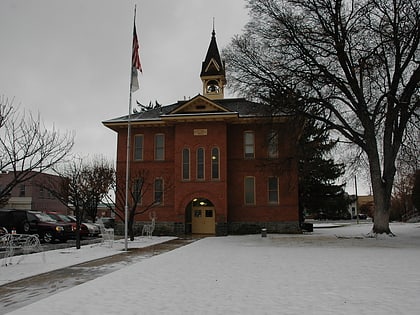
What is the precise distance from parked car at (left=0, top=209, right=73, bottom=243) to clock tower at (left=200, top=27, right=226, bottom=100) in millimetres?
17057

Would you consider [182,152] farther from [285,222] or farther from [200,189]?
[285,222]

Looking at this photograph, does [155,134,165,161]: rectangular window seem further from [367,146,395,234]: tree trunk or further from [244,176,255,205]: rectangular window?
[367,146,395,234]: tree trunk

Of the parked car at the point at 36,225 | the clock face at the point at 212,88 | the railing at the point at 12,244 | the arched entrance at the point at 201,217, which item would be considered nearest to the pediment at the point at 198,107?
the clock face at the point at 212,88

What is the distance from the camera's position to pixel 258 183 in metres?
29.4

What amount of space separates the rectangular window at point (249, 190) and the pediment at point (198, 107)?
5.49 m

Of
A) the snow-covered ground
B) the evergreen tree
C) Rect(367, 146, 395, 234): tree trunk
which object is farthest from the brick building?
the snow-covered ground

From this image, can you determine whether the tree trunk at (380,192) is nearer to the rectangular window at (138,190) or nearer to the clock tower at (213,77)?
the rectangular window at (138,190)

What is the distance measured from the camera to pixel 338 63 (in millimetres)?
24953

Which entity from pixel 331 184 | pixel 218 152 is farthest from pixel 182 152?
pixel 331 184

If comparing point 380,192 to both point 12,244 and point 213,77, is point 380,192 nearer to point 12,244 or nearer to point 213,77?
point 213,77

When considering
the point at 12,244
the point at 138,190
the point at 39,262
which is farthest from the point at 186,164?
the point at 12,244

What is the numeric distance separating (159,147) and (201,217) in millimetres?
6162

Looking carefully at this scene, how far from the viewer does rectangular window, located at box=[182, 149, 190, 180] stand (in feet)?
94.5

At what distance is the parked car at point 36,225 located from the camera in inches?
898
